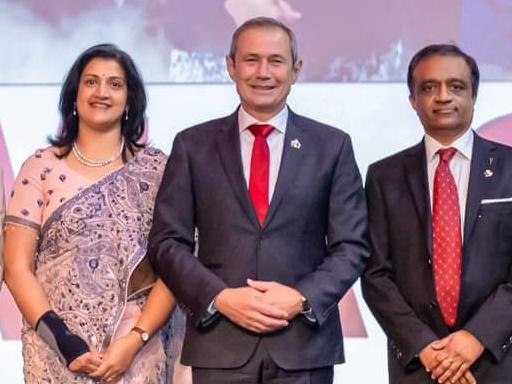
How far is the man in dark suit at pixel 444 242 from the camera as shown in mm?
2656

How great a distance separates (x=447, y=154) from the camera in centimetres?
282

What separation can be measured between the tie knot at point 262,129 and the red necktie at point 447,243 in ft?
1.54

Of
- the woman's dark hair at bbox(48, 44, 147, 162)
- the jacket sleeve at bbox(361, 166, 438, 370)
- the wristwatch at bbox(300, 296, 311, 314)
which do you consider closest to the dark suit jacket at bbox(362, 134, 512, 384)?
the jacket sleeve at bbox(361, 166, 438, 370)

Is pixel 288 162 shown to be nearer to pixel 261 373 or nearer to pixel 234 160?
pixel 234 160

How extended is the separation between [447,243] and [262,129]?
56cm

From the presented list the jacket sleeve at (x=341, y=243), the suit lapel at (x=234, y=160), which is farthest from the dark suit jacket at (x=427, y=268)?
the suit lapel at (x=234, y=160)

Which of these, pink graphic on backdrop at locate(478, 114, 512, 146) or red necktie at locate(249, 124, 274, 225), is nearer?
red necktie at locate(249, 124, 274, 225)

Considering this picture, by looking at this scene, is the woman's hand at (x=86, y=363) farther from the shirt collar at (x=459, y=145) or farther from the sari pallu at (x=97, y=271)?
the shirt collar at (x=459, y=145)

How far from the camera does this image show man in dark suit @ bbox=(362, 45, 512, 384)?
2.66m

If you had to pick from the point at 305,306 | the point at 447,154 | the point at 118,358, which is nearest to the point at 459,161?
the point at 447,154

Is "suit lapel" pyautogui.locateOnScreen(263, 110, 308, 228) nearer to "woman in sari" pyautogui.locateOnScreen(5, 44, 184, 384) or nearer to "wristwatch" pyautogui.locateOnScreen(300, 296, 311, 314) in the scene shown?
"wristwatch" pyautogui.locateOnScreen(300, 296, 311, 314)

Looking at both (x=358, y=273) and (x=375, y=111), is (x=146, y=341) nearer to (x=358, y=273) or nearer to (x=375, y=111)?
(x=358, y=273)

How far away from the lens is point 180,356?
2.85 meters

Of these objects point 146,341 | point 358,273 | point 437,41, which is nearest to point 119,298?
point 146,341
